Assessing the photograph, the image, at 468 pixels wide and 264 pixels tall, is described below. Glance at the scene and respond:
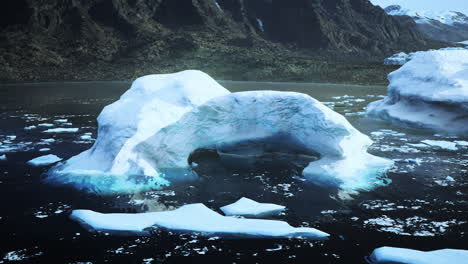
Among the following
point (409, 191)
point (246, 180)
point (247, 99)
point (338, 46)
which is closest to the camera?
point (409, 191)

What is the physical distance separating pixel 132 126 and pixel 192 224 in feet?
11.9

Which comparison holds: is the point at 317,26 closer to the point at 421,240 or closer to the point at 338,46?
the point at 338,46

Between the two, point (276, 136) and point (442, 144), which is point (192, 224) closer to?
point (276, 136)

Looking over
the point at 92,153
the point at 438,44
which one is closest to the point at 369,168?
the point at 92,153

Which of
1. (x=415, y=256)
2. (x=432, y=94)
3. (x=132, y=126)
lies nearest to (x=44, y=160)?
(x=132, y=126)

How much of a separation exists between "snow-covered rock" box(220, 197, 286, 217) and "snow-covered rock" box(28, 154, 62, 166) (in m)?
5.31

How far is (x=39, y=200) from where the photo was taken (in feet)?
24.0

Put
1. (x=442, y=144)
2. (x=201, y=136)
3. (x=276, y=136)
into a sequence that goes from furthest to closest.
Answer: (x=442, y=144)
(x=276, y=136)
(x=201, y=136)

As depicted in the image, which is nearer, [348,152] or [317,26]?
[348,152]

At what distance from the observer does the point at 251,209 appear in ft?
22.2

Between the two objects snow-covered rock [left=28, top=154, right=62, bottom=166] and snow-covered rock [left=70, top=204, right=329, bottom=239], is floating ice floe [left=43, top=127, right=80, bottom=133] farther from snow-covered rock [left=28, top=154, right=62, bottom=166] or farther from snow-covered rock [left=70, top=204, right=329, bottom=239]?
snow-covered rock [left=70, top=204, right=329, bottom=239]

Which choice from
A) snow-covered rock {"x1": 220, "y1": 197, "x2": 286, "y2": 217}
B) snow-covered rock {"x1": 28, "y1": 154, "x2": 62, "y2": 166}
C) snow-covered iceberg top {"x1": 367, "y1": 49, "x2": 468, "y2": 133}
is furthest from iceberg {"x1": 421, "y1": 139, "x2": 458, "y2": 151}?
snow-covered rock {"x1": 28, "y1": 154, "x2": 62, "y2": 166}

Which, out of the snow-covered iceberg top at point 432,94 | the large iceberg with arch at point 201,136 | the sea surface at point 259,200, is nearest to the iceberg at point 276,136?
the large iceberg with arch at point 201,136

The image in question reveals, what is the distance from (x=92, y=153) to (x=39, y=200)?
6.91 feet
